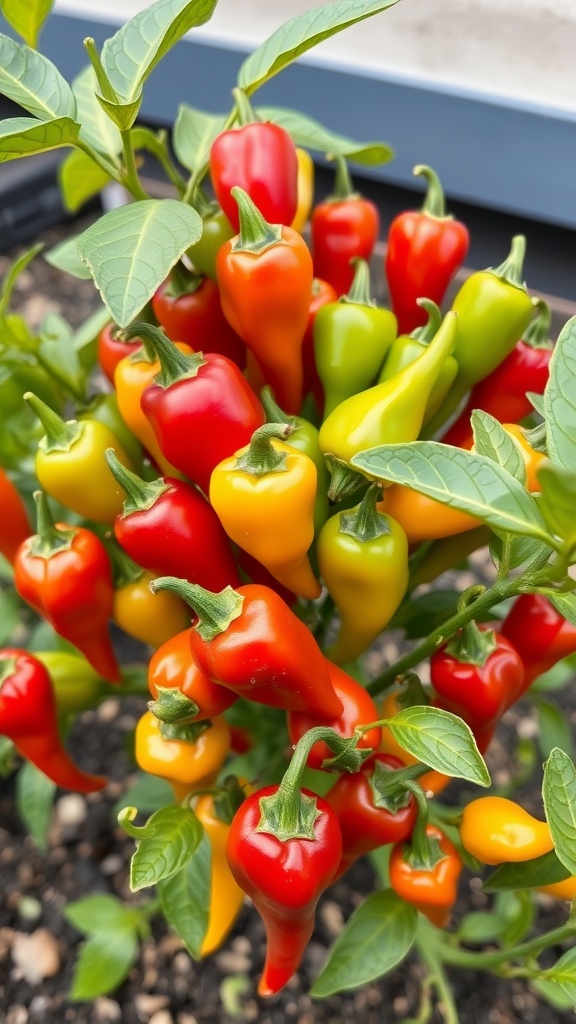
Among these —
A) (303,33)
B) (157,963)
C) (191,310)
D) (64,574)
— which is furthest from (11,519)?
(157,963)

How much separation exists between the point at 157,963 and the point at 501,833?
1.85 feet

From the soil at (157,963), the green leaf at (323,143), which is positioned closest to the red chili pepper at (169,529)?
the green leaf at (323,143)

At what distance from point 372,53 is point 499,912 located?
4.50 ft

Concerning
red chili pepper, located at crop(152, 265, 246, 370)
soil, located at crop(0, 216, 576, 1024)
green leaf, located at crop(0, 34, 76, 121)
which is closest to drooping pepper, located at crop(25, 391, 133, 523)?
red chili pepper, located at crop(152, 265, 246, 370)

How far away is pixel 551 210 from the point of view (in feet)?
4.41

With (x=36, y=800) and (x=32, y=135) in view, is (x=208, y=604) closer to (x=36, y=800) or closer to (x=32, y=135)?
(x=32, y=135)

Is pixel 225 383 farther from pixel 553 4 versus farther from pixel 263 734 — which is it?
pixel 553 4

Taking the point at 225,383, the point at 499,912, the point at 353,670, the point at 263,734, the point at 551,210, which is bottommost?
the point at 499,912

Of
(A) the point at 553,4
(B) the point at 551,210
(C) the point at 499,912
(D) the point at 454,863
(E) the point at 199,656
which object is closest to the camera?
(E) the point at 199,656

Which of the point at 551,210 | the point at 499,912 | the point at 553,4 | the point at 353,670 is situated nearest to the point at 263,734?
the point at 353,670

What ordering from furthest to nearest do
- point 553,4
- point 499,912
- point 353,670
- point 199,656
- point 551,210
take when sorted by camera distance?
point 551,210 < point 553,4 < point 499,912 < point 353,670 < point 199,656

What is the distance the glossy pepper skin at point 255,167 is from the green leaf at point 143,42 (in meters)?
0.08

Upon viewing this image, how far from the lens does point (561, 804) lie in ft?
1.79

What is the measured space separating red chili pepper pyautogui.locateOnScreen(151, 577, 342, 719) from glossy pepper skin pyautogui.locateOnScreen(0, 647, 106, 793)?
205 millimetres
